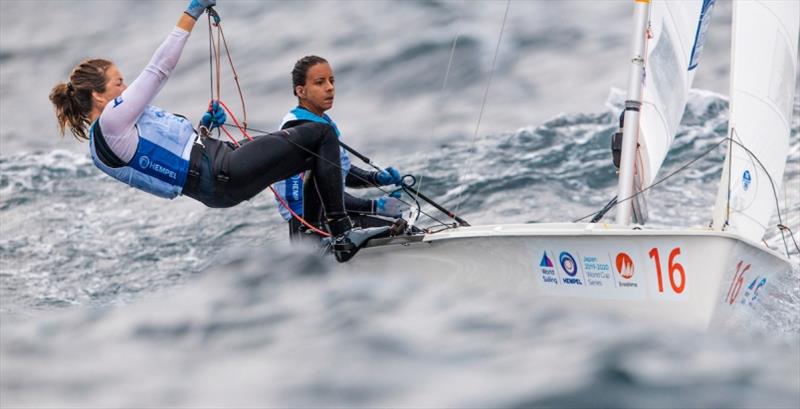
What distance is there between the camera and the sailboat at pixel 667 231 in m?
3.61

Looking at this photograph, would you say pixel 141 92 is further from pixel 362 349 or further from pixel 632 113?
pixel 632 113

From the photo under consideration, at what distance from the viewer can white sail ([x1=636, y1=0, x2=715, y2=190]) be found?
474 cm

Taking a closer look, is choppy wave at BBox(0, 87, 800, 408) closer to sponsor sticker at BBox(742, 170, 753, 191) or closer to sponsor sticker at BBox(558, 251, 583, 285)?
sponsor sticker at BBox(558, 251, 583, 285)

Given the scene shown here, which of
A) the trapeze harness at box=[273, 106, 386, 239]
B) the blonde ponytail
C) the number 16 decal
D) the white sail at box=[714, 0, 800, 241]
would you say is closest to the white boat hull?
the number 16 decal

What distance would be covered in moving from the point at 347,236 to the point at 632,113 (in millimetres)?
1118

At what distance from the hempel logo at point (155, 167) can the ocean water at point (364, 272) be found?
0.49m

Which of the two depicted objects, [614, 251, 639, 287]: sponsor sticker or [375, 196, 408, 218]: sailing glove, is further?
[375, 196, 408, 218]: sailing glove

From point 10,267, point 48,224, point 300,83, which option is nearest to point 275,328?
point 300,83

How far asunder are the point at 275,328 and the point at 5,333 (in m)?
1.33

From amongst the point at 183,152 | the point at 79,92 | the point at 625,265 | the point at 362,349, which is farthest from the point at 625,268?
the point at 79,92

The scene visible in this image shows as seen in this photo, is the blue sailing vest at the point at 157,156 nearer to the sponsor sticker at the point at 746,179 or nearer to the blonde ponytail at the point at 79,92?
the blonde ponytail at the point at 79,92

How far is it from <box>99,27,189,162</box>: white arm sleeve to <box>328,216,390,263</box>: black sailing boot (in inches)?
32.3

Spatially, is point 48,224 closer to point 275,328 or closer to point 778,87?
point 275,328

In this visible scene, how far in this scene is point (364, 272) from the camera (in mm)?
4281
